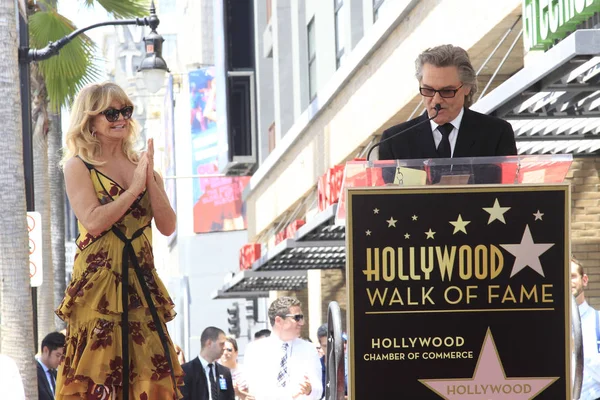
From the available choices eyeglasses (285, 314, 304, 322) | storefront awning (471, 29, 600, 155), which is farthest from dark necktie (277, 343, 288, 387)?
storefront awning (471, 29, 600, 155)

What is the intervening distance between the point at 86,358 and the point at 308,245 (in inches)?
775

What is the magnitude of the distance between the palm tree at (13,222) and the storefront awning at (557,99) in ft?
14.9

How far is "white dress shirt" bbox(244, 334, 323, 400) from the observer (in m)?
12.1

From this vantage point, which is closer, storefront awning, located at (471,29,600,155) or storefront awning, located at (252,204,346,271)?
storefront awning, located at (471,29,600,155)

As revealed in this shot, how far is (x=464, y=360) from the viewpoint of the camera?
175 inches

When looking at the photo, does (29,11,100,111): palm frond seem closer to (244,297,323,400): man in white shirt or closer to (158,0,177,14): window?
(244,297,323,400): man in white shirt

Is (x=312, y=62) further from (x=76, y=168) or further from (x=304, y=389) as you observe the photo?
(x=76, y=168)

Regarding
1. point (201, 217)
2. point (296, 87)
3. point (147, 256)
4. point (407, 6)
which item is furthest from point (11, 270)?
point (201, 217)

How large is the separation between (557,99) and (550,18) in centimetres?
81

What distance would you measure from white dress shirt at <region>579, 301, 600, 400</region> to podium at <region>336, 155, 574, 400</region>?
12.7ft

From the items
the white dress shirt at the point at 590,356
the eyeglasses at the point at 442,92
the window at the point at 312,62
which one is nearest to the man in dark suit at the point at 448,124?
the eyeglasses at the point at 442,92

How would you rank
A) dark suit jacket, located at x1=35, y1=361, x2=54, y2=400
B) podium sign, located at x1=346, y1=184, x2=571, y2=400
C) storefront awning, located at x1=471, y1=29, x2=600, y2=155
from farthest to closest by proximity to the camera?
dark suit jacket, located at x1=35, y1=361, x2=54, y2=400 → storefront awning, located at x1=471, y1=29, x2=600, y2=155 → podium sign, located at x1=346, y1=184, x2=571, y2=400

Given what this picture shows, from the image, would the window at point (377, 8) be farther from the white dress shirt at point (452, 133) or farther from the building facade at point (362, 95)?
the white dress shirt at point (452, 133)

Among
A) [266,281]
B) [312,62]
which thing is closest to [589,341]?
[312,62]
